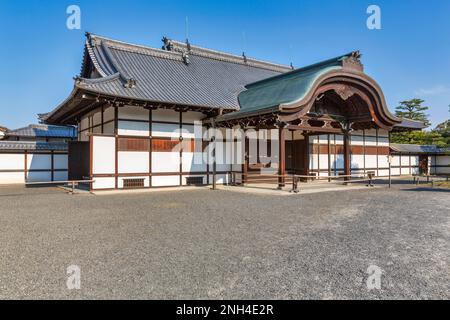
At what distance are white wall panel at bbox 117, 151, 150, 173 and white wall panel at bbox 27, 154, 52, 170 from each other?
1002cm

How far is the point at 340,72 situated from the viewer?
14.2m

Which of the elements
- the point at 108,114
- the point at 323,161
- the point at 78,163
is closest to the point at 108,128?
the point at 108,114

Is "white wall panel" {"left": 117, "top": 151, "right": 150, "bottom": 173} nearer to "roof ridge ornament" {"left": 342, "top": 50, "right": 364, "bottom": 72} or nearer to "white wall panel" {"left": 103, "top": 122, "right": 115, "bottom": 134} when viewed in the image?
"white wall panel" {"left": 103, "top": 122, "right": 115, "bottom": 134}

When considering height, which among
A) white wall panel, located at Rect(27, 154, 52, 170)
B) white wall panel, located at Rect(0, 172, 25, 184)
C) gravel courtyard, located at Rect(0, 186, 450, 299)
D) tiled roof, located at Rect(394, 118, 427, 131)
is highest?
tiled roof, located at Rect(394, 118, 427, 131)

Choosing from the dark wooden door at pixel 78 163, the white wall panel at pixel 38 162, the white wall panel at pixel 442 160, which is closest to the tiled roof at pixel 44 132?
the white wall panel at pixel 38 162

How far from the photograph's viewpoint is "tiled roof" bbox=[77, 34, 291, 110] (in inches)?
543

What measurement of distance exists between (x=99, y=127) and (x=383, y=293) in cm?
1525

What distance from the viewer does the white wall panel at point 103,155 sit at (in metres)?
13.1

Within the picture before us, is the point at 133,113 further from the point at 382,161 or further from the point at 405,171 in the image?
the point at 405,171

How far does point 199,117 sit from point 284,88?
14.9ft

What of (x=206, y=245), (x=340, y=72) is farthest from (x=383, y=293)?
(x=340, y=72)

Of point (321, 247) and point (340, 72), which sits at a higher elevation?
point (340, 72)

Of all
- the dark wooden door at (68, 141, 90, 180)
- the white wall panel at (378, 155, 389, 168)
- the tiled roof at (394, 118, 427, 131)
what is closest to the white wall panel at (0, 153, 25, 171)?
the dark wooden door at (68, 141, 90, 180)
